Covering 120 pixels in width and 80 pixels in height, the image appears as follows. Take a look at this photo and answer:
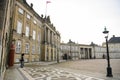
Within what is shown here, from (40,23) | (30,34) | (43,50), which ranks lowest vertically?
(43,50)

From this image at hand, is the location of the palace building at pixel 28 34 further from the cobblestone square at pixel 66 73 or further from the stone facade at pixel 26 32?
the cobblestone square at pixel 66 73

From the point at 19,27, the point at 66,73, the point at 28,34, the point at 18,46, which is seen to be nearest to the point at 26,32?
the point at 28,34

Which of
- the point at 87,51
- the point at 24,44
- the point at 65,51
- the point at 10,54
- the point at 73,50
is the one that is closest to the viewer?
the point at 10,54

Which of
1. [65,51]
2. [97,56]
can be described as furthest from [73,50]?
[97,56]

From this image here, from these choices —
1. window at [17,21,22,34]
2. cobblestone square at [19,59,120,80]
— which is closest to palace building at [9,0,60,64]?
window at [17,21,22,34]

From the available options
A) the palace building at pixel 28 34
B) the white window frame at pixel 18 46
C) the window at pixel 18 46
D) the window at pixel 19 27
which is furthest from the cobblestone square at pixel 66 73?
the window at pixel 19 27

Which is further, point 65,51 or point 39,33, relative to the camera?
point 65,51

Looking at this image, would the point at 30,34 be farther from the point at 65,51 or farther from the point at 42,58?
the point at 65,51

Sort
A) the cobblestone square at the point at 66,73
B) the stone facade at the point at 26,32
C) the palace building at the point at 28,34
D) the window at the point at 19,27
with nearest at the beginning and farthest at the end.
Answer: the cobblestone square at the point at 66,73 < the palace building at the point at 28,34 < the stone facade at the point at 26,32 < the window at the point at 19,27

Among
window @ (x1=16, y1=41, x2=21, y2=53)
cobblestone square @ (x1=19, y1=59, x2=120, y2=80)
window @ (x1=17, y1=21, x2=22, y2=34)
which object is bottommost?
cobblestone square @ (x1=19, y1=59, x2=120, y2=80)

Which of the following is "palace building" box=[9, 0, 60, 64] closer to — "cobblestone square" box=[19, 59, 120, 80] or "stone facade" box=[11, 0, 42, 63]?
"stone facade" box=[11, 0, 42, 63]

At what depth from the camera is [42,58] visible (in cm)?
3481

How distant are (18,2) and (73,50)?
209 feet

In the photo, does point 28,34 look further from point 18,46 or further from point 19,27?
point 18,46
